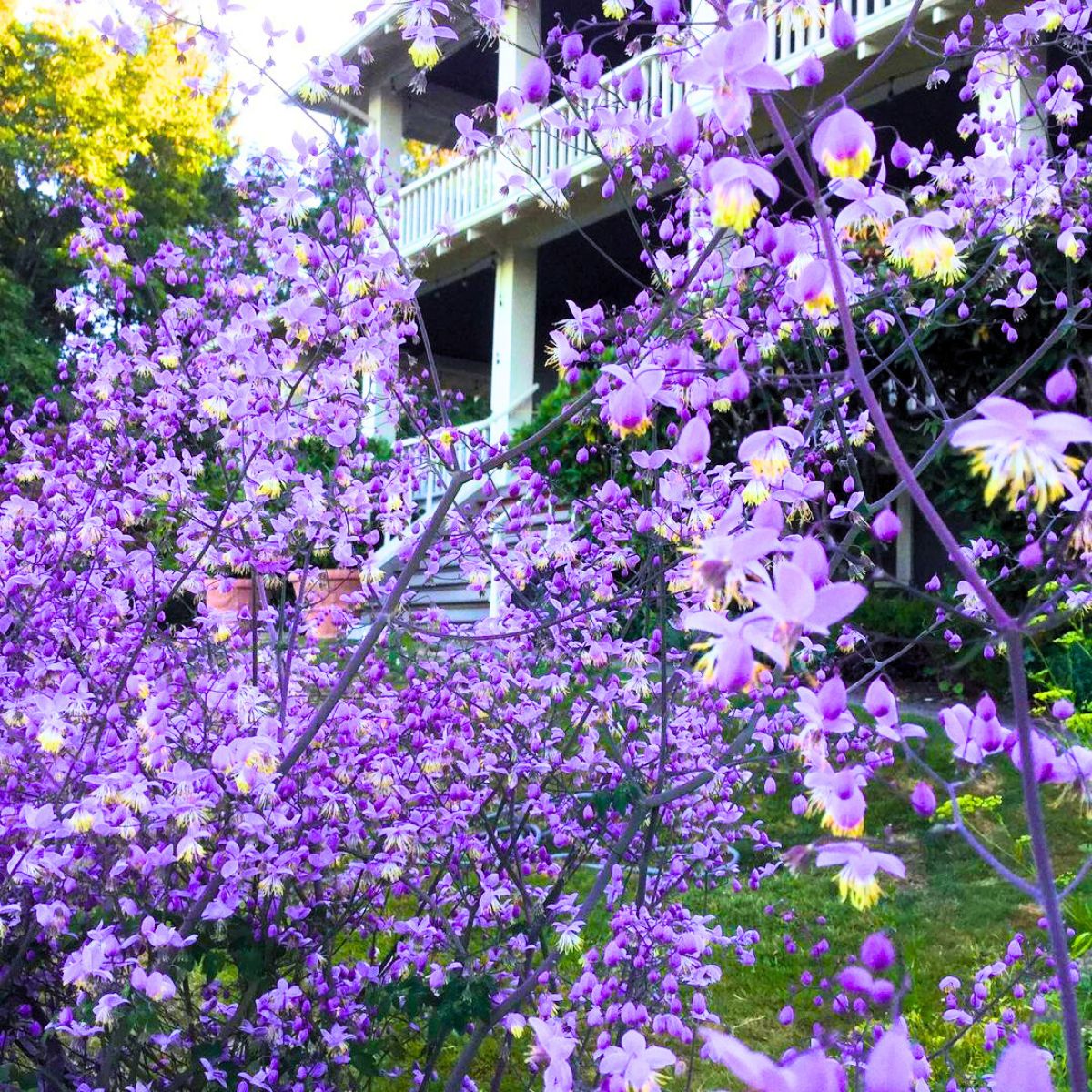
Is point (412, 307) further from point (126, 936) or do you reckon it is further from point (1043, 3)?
point (1043, 3)

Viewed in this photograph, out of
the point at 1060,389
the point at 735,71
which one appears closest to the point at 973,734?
the point at 1060,389

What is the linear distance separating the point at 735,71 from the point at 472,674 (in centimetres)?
196

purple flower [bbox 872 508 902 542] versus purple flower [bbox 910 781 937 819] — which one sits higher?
purple flower [bbox 872 508 902 542]

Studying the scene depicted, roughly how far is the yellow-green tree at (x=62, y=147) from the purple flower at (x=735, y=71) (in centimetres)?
1426

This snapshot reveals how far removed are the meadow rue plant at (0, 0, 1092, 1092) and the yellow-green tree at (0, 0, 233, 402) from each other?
1230cm

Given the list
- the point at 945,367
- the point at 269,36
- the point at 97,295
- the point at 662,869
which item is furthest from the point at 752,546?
the point at 945,367

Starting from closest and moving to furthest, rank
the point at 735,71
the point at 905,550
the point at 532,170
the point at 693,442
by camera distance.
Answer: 1. the point at 735,71
2. the point at 693,442
3. the point at 532,170
4. the point at 905,550

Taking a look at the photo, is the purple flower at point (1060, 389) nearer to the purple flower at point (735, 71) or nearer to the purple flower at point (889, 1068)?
the purple flower at point (735, 71)

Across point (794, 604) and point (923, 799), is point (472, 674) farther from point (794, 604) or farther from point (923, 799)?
point (794, 604)

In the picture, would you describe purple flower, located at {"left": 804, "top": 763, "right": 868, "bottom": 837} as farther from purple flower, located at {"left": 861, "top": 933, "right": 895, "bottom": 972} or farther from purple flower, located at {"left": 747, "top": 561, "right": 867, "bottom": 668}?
purple flower, located at {"left": 747, "top": 561, "right": 867, "bottom": 668}

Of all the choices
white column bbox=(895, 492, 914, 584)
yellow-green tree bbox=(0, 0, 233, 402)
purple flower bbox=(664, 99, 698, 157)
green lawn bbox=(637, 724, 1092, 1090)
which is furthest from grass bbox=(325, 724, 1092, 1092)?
yellow-green tree bbox=(0, 0, 233, 402)

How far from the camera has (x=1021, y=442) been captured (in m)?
0.77

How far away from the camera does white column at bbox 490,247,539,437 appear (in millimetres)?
10766

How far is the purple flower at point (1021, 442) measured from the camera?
74 centimetres
